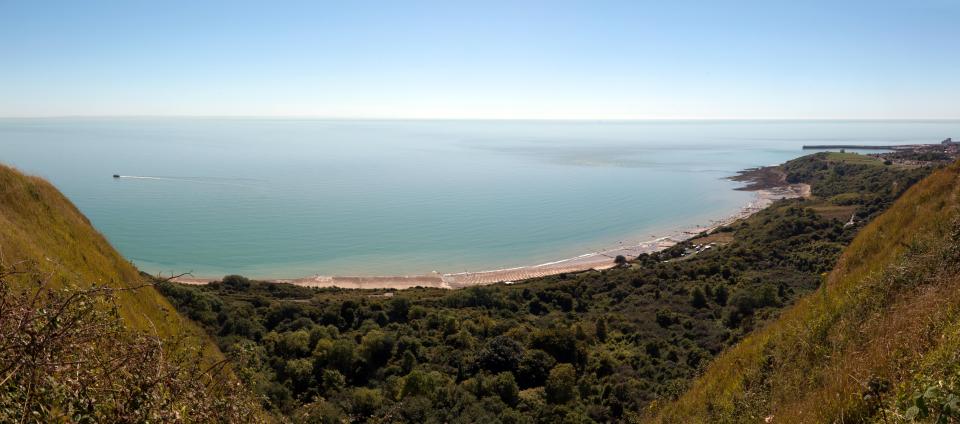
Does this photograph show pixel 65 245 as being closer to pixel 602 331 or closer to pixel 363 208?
pixel 602 331

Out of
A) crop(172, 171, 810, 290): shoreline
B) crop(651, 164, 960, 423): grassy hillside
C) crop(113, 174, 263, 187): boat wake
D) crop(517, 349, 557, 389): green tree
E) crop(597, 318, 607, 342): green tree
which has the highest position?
crop(651, 164, 960, 423): grassy hillside

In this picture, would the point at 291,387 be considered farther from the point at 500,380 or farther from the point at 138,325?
the point at 138,325

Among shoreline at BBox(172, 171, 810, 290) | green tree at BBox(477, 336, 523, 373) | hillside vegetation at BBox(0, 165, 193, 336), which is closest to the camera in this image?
hillside vegetation at BBox(0, 165, 193, 336)

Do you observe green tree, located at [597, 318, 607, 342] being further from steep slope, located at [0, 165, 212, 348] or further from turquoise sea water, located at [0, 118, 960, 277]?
turquoise sea water, located at [0, 118, 960, 277]

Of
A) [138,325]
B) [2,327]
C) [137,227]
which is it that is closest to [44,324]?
[2,327]

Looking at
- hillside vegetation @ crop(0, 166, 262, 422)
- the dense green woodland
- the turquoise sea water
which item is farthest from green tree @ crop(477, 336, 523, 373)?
the turquoise sea water

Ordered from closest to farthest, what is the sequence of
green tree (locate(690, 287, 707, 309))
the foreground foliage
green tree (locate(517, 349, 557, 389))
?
the foreground foliage < green tree (locate(517, 349, 557, 389)) < green tree (locate(690, 287, 707, 309))
